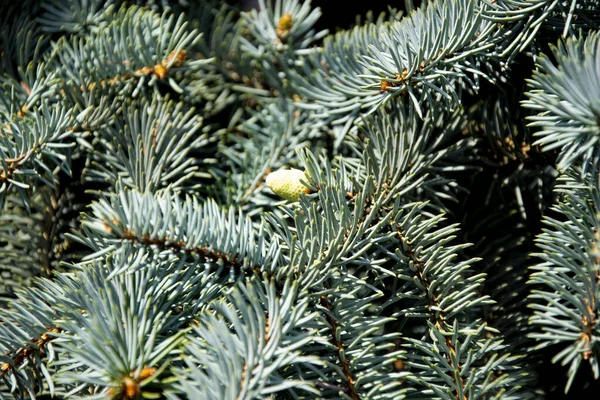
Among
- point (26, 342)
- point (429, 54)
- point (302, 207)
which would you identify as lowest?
point (26, 342)

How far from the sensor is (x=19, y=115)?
465mm

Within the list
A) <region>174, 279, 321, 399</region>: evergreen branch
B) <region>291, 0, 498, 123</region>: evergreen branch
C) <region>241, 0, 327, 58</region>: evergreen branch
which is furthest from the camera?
<region>241, 0, 327, 58</region>: evergreen branch

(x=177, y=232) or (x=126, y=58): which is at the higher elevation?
(x=126, y=58)

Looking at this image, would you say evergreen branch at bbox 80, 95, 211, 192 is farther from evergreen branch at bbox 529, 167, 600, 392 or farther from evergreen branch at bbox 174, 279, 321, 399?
evergreen branch at bbox 529, 167, 600, 392

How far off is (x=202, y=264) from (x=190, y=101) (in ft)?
0.74

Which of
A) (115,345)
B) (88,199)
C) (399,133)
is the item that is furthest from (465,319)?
(88,199)

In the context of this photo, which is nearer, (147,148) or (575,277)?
(575,277)

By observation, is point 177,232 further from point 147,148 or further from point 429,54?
point 429,54

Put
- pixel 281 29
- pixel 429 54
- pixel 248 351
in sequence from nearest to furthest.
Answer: pixel 248 351
pixel 429 54
pixel 281 29

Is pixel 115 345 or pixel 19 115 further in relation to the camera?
pixel 19 115

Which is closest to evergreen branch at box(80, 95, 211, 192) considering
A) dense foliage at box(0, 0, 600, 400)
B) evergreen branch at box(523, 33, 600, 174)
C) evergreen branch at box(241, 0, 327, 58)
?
dense foliage at box(0, 0, 600, 400)

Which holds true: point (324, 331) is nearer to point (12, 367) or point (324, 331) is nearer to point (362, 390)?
point (362, 390)

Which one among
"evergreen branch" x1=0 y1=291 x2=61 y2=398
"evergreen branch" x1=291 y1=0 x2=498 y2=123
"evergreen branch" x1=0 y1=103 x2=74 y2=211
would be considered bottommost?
"evergreen branch" x1=0 y1=291 x2=61 y2=398

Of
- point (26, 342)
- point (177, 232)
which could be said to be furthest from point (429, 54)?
point (26, 342)
